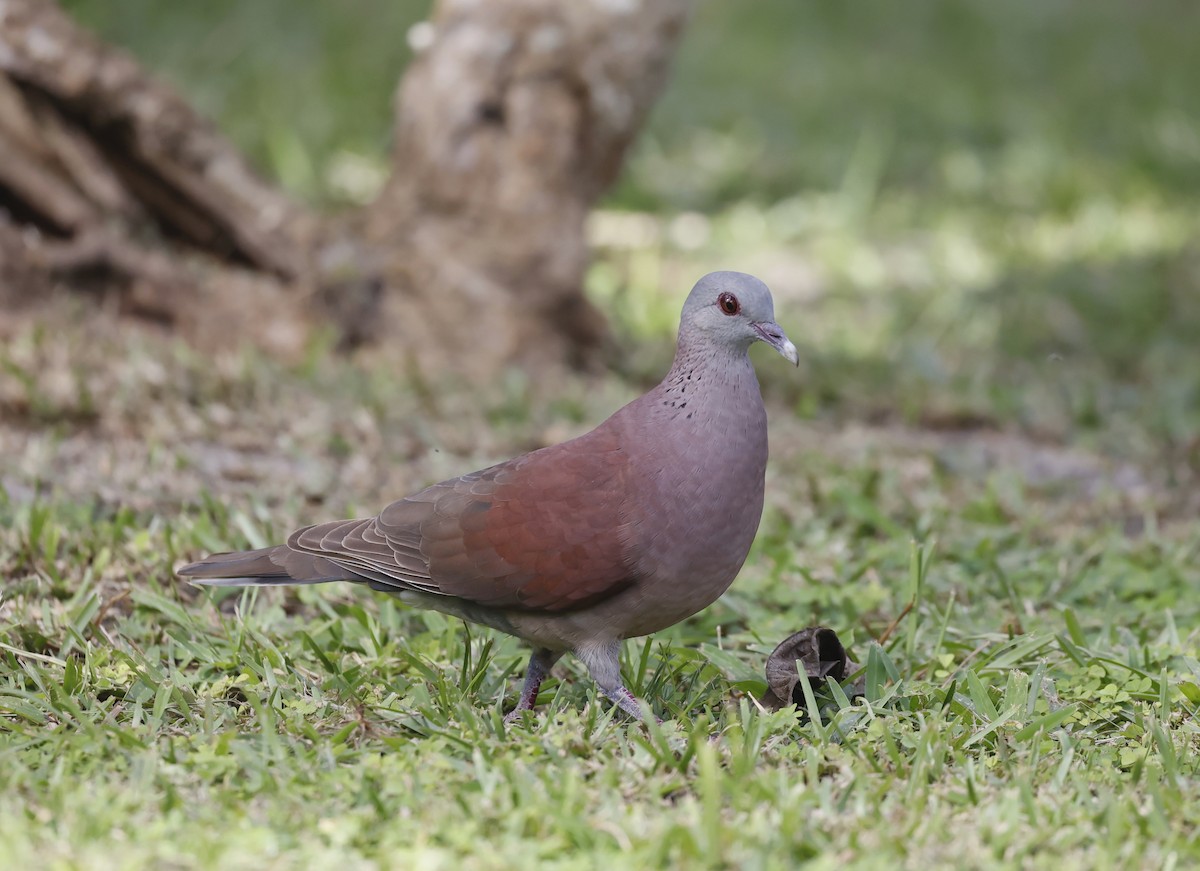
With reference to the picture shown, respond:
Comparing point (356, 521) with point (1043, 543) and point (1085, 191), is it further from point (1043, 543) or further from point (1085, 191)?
point (1085, 191)

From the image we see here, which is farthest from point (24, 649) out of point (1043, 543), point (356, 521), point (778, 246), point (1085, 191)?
point (1085, 191)

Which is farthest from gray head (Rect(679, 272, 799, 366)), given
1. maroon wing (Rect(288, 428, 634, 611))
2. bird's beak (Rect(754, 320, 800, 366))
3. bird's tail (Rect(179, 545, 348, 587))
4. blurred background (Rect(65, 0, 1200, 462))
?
blurred background (Rect(65, 0, 1200, 462))

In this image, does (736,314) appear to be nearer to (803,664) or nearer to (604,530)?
(604,530)

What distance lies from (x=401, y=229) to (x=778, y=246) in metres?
2.68

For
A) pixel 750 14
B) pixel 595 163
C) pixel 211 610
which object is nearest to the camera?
pixel 211 610

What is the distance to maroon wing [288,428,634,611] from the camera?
3.00 meters

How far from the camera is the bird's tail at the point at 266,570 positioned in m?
3.20

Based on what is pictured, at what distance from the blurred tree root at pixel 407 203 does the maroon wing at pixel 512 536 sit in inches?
104

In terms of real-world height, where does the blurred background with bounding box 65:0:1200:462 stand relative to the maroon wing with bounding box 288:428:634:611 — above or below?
→ above

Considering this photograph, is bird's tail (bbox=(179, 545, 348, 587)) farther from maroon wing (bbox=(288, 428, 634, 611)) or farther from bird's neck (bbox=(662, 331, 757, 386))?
bird's neck (bbox=(662, 331, 757, 386))

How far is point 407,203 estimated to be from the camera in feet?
20.6

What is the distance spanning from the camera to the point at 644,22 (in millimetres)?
5965

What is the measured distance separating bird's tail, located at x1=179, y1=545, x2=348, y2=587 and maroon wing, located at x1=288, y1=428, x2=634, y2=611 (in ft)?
0.08

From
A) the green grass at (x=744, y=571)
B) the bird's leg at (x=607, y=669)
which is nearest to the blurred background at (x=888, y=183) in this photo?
the green grass at (x=744, y=571)
